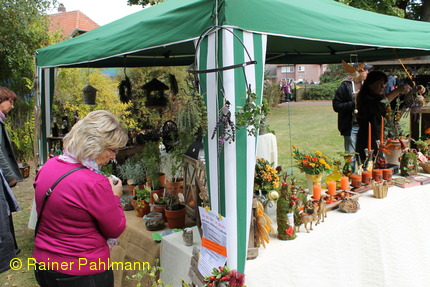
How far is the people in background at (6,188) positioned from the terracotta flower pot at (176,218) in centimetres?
118

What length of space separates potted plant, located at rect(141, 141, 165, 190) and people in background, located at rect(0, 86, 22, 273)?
3.44 ft

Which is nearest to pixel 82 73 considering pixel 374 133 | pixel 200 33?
pixel 374 133

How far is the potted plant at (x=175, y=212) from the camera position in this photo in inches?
89.8

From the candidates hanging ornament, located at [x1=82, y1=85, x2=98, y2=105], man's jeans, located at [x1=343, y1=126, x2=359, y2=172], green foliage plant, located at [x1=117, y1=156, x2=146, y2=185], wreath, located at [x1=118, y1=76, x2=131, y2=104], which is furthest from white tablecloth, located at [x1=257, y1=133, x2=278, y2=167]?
hanging ornament, located at [x1=82, y1=85, x2=98, y2=105]

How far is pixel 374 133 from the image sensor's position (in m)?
3.69

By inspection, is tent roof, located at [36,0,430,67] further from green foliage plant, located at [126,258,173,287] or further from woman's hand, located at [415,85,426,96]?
green foliage plant, located at [126,258,173,287]

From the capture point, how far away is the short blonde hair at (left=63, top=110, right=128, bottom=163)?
4.66ft

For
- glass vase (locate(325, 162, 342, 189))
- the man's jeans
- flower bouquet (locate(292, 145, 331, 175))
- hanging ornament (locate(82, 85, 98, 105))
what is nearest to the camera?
flower bouquet (locate(292, 145, 331, 175))

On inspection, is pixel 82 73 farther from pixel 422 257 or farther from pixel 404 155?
pixel 422 257

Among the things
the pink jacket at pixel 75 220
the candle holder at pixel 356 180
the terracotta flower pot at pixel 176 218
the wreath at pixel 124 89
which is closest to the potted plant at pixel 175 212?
the terracotta flower pot at pixel 176 218

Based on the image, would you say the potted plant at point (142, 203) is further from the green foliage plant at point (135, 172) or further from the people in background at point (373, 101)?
the people in background at point (373, 101)

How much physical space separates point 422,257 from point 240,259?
1.62 meters

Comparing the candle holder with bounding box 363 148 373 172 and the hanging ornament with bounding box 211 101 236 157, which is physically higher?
the hanging ornament with bounding box 211 101 236 157

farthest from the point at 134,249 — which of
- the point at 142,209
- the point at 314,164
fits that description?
the point at 314,164
